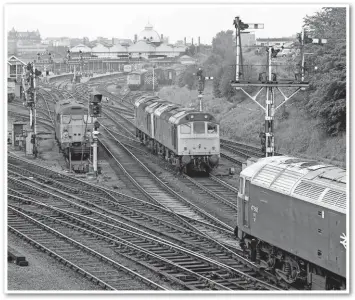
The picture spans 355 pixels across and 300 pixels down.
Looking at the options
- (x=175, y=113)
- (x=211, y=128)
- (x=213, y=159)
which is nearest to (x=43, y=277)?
(x=213, y=159)

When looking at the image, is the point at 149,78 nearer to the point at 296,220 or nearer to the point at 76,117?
the point at 76,117

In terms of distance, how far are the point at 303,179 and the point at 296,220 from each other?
1.03 m

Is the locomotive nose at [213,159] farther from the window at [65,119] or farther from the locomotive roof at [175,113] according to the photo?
the window at [65,119]

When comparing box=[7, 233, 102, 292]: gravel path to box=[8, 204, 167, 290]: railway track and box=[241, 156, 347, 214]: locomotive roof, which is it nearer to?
box=[8, 204, 167, 290]: railway track

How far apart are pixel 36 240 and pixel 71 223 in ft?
9.38

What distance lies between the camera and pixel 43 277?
2164 cm

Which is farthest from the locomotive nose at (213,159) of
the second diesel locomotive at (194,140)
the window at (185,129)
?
the window at (185,129)

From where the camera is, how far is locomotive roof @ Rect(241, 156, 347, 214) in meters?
17.6

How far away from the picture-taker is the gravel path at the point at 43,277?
20656 millimetres

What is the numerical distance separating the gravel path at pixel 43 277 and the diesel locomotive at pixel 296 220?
477cm

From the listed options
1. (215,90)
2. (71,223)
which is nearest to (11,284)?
(71,223)

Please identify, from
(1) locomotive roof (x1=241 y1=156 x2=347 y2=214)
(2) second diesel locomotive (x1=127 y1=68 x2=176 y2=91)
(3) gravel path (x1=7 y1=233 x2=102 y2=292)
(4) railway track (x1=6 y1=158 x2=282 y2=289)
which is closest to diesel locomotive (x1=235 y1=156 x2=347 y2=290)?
(1) locomotive roof (x1=241 y1=156 x2=347 y2=214)

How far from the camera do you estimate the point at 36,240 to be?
2642 cm

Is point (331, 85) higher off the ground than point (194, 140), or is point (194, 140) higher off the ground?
point (331, 85)
